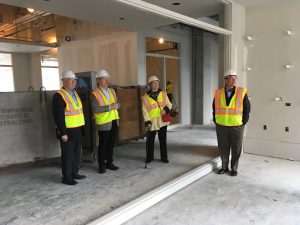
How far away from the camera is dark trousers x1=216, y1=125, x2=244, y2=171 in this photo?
3533 mm

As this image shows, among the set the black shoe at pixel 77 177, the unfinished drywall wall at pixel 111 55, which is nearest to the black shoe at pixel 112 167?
the black shoe at pixel 77 177

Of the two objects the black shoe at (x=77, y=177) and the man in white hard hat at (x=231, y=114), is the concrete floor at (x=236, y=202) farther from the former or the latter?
the black shoe at (x=77, y=177)

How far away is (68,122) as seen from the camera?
3.23 meters

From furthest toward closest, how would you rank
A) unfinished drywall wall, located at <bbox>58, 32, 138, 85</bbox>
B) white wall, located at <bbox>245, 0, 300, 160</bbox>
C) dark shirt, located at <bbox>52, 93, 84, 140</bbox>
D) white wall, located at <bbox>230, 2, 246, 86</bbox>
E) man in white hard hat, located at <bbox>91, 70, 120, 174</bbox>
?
unfinished drywall wall, located at <bbox>58, 32, 138, 85</bbox>, white wall, located at <bbox>230, 2, 246, 86</bbox>, white wall, located at <bbox>245, 0, 300, 160</bbox>, man in white hard hat, located at <bbox>91, 70, 120, 174</bbox>, dark shirt, located at <bbox>52, 93, 84, 140</bbox>

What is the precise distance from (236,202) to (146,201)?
975 mm

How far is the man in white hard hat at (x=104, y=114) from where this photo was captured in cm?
365

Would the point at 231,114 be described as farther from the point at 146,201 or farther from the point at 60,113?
the point at 60,113

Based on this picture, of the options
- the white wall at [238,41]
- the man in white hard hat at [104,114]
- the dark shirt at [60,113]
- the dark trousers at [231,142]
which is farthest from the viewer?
the white wall at [238,41]

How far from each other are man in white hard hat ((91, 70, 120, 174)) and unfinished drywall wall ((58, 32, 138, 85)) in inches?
99.0

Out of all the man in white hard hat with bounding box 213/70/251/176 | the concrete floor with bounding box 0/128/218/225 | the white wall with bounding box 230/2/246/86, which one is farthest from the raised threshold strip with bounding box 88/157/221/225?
the white wall with bounding box 230/2/246/86

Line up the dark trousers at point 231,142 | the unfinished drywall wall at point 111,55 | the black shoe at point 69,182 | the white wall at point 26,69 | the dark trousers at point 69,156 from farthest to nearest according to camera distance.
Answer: the white wall at point 26,69, the unfinished drywall wall at point 111,55, the dark trousers at point 231,142, the black shoe at point 69,182, the dark trousers at point 69,156

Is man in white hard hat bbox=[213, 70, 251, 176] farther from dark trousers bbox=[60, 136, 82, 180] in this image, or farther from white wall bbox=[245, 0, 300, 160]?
dark trousers bbox=[60, 136, 82, 180]

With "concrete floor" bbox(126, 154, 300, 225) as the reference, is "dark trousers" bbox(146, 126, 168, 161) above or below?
above

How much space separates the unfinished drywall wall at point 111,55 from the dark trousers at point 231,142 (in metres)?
3.07
